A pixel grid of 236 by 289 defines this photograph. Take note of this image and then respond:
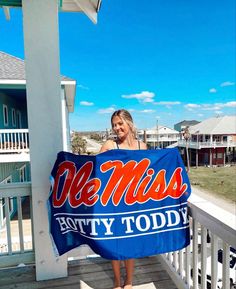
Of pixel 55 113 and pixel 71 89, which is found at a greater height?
pixel 71 89

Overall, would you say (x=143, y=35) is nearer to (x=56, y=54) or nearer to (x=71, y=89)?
(x=71, y=89)

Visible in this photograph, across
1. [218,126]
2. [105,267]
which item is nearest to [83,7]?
[105,267]

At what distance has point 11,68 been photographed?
870 centimetres

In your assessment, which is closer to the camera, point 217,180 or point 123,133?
point 123,133

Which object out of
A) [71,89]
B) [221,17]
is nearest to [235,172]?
[221,17]

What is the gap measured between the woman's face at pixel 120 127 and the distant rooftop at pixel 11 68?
22.0 feet

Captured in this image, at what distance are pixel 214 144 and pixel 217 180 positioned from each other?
834 centimetres

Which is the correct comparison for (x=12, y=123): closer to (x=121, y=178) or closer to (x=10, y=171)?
(x=10, y=171)

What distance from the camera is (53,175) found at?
186 cm

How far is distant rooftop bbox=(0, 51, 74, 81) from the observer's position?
7.82 meters

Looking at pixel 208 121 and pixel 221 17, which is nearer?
pixel 221 17

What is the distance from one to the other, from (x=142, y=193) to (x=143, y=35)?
129ft

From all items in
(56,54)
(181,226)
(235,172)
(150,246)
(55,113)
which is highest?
(56,54)

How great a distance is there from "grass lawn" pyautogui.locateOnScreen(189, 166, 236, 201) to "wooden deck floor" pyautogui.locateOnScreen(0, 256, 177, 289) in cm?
1706
